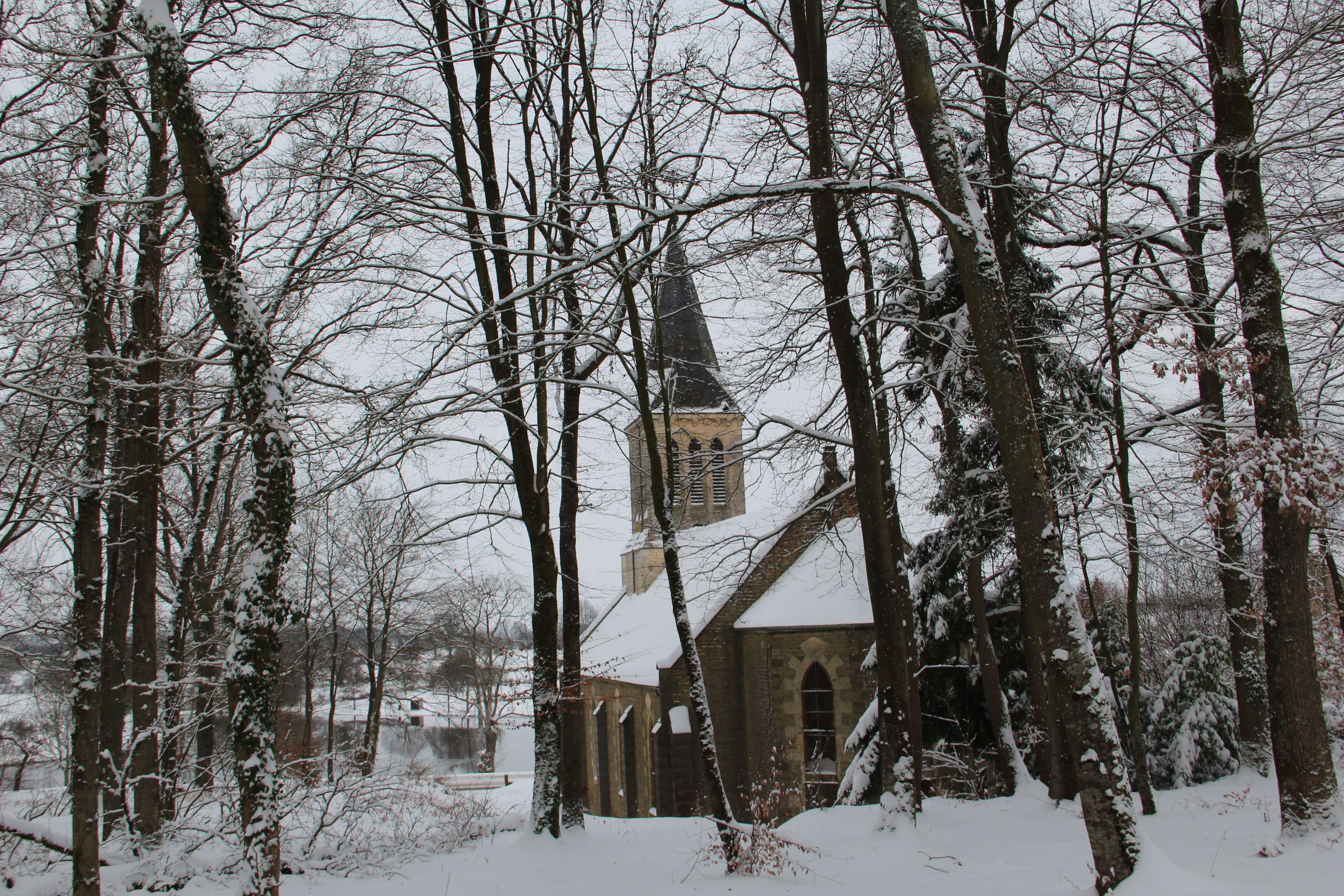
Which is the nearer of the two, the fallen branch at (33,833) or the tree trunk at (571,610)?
the fallen branch at (33,833)

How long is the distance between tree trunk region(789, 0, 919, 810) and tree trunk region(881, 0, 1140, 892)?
8.62ft

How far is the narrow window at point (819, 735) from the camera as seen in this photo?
20.3 metres

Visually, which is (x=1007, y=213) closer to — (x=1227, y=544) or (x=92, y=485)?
→ (x=1227, y=544)

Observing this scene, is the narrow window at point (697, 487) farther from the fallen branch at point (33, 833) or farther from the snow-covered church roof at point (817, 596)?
the fallen branch at point (33, 833)

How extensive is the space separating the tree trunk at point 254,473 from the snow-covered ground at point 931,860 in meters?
3.04

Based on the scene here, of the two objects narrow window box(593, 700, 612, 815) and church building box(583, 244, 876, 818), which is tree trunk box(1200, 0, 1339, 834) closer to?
church building box(583, 244, 876, 818)

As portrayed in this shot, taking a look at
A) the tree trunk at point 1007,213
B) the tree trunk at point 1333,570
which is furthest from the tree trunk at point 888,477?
the tree trunk at point 1333,570

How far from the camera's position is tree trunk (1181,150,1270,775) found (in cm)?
964

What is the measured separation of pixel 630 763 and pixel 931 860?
1794cm

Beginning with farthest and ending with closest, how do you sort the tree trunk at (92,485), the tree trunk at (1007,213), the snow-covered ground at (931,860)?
the tree trunk at (1007,213) → the tree trunk at (92,485) → the snow-covered ground at (931,860)

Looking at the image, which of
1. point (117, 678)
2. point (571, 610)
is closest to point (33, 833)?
point (117, 678)

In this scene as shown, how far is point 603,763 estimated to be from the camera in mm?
28781

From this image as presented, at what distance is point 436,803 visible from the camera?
1149 cm

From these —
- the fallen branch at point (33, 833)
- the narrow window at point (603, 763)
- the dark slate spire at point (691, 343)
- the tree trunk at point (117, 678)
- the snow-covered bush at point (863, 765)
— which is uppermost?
the dark slate spire at point (691, 343)
